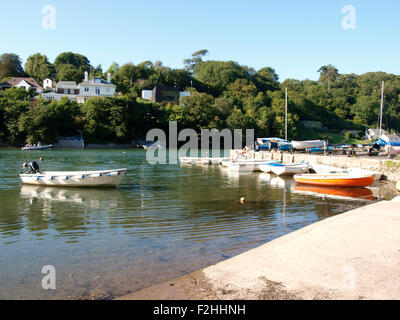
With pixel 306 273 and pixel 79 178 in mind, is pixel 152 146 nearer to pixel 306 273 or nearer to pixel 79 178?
pixel 79 178

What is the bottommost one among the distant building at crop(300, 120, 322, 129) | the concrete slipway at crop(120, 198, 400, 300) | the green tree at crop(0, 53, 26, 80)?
the concrete slipway at crop(120, 198, 400, 300)

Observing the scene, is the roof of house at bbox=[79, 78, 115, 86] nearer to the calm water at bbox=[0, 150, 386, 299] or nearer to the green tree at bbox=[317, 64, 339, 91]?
the calm water at bbox=[0, 150, 386, 299]

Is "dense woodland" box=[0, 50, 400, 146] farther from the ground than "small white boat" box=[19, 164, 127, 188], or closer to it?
farther from the ground

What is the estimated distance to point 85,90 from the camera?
→ 99.9m

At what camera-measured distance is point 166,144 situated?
9512 centimetres

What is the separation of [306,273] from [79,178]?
18.0 meters

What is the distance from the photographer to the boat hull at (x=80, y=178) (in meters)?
22.2

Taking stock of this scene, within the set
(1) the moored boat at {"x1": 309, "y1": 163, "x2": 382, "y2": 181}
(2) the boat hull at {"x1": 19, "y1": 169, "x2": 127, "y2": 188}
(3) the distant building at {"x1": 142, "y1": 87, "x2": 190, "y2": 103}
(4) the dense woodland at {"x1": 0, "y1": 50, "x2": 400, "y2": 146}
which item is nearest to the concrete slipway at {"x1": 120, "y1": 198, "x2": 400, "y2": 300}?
(2) the boat hull at {"x1": 19, "y1": 169, "x2": 127, "y2": 188}

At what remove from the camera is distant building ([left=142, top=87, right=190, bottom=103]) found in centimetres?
11314

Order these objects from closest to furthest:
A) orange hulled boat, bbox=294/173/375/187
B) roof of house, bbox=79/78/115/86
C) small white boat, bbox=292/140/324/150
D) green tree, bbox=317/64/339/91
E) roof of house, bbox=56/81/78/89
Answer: orange hulled boat, bbox=294/173/375/187
small white boat, bbox=292/140/324/150
roof of house, bbox=79/78/115/86
roof of house, bbox=56/81/78/89
green tree, bbox=317/64/339/91

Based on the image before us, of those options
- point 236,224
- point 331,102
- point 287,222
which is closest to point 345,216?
point 287,222

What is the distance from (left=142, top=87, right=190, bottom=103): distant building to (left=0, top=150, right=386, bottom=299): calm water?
3653 inches

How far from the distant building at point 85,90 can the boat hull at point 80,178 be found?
265 feet

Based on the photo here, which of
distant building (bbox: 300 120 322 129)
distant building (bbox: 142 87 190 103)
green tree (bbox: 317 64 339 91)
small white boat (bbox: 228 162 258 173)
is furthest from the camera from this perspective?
green tree (bbox: 317 64 339 91)
